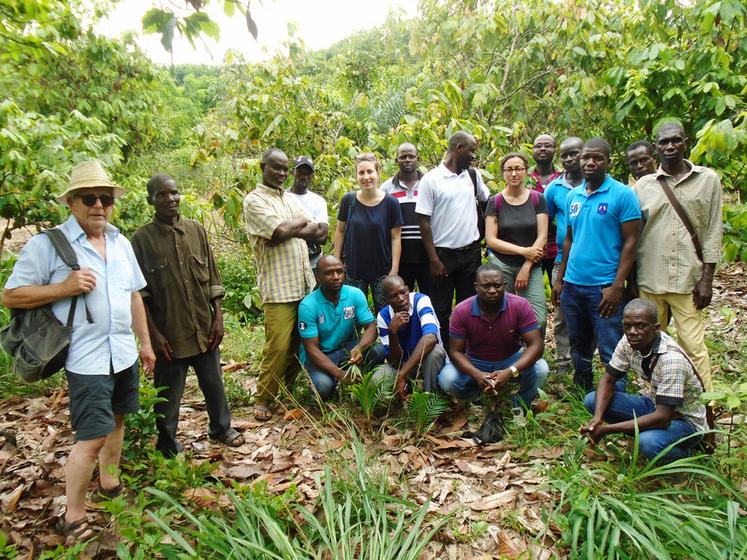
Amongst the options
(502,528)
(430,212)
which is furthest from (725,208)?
(502,528)

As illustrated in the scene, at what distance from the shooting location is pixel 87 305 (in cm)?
279

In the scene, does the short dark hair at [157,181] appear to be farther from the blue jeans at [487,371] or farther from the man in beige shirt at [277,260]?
the blue jeans at [487,371]

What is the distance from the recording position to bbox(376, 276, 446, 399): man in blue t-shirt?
4.05 m

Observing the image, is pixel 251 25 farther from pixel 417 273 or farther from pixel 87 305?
pixel 417 273

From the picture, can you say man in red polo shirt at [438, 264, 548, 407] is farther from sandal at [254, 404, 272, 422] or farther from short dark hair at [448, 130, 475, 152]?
sandal at [254, 404, 272, 422]

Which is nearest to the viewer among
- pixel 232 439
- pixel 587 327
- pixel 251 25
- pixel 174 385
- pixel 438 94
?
pixel 251 25

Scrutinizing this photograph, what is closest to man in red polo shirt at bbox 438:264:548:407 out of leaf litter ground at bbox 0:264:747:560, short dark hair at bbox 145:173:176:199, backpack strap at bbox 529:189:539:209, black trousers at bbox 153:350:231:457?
leaf litter ground at bbox 0:264:747:560

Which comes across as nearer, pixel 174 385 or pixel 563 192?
pixel 174 385

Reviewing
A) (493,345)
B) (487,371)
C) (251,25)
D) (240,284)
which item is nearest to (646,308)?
(493,345)

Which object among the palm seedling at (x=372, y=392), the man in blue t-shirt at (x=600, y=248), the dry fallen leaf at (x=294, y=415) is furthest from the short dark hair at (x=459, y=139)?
the dry fallen leaf at (x=294, y=415)

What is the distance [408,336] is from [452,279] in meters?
0.77

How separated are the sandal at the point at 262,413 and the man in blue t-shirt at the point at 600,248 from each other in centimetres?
250

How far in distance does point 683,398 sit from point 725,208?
1.92m

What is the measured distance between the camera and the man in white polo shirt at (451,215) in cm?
454
